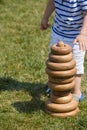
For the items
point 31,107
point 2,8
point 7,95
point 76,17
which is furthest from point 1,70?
point 2,8

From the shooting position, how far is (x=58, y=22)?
3.59m

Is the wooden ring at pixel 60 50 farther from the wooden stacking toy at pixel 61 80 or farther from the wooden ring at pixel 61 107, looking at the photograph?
the wooden ring at pixel 61 107

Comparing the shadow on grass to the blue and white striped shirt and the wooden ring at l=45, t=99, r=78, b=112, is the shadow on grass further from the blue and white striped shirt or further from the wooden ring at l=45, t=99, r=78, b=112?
the blue and white striped shirt

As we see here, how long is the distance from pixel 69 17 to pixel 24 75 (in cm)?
101

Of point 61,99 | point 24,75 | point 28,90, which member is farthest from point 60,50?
point 24,75

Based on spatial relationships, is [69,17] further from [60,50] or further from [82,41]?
[60,50]

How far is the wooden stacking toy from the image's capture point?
3.21 m

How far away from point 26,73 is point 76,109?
1025 mm

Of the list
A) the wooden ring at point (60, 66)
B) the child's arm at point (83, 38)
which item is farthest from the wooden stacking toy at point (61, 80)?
the child's arm at point (83, 38)

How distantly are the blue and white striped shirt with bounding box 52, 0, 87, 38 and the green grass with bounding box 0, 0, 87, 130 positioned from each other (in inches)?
23.6

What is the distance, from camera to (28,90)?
3926 millimetres

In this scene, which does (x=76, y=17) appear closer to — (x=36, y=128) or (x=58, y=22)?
(x=58, y=22)

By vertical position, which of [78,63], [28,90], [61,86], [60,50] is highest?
[60,50]

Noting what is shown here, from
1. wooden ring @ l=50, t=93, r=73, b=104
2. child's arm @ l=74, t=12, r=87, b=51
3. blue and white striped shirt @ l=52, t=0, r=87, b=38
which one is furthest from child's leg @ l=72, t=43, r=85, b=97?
wooden ring @ l=50, t=93, r=73, b=104
